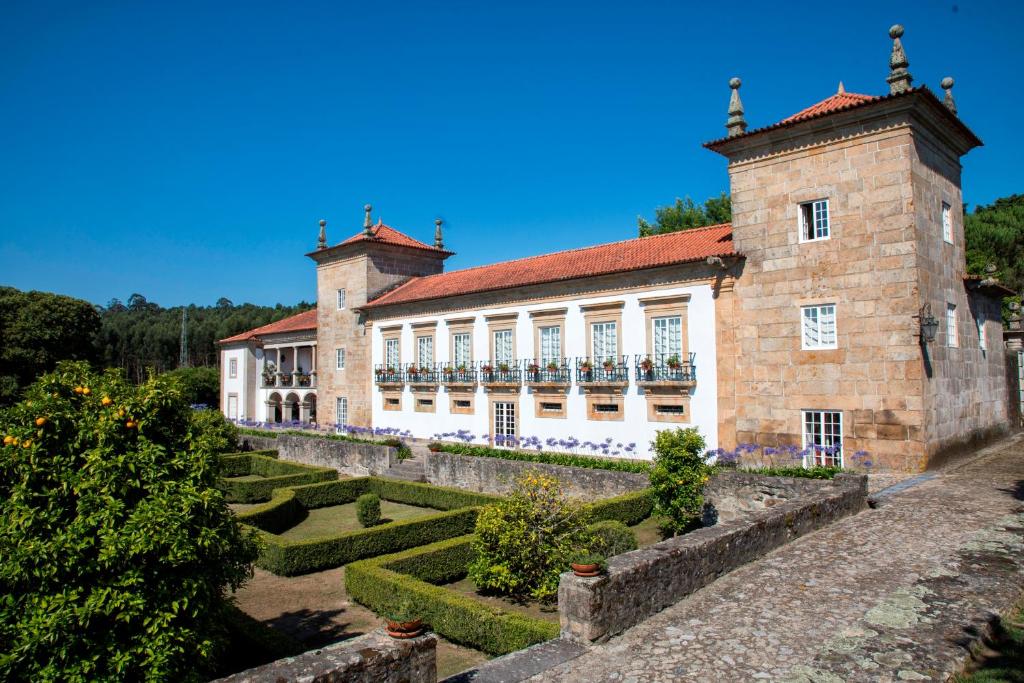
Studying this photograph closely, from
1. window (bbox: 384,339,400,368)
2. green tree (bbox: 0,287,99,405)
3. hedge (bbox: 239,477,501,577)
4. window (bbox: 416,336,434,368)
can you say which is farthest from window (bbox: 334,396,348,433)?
green tree (bbox: 0,287,99,405)

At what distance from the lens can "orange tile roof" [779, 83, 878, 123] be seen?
631 inches

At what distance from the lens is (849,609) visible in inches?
271

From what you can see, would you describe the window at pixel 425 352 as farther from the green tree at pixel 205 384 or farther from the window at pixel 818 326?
the green tree at pixel 205 384

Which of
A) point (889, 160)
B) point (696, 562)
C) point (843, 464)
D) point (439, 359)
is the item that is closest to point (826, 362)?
point (843, 464)

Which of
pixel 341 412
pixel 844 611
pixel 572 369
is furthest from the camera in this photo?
pixel 341 412

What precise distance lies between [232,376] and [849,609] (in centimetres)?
4180

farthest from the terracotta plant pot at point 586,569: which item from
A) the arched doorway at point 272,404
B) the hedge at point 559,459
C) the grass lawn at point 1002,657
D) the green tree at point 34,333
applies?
the arched doorway at point 272,404

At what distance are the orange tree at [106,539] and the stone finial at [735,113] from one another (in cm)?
1651

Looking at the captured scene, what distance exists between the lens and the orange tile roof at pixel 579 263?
19938 millimetres

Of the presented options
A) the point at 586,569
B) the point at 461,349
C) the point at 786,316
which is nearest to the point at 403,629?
the point at 586,569

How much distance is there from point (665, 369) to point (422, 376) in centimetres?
1173

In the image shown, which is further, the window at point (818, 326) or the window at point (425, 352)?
the window at point (425, 352)

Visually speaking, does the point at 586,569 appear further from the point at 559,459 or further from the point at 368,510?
the point at 559,459

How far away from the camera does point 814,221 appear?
55.4 ft
